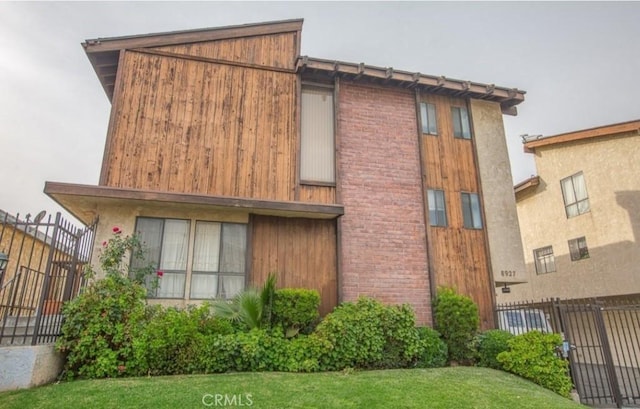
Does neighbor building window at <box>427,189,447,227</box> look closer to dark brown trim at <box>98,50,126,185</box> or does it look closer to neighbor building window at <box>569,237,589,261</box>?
dark brown trim at <box>98,50,126,185</box>

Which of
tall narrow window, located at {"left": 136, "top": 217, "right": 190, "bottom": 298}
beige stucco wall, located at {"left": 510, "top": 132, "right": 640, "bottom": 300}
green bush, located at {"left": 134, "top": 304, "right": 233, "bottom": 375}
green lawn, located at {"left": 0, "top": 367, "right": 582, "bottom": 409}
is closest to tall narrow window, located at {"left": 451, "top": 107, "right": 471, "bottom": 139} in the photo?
green lawn, located at {"left": 0, "top": 367, "right": 582, "bottom": 409}

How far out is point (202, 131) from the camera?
10.0m

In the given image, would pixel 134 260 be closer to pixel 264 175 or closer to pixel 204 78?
pixel 264 175

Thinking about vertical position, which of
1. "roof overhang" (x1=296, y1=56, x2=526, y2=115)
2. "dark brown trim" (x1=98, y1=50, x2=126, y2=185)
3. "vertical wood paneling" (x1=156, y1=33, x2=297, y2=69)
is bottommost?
"dark brown trim" (x1=98, y1=50, x2=126, y2=185)

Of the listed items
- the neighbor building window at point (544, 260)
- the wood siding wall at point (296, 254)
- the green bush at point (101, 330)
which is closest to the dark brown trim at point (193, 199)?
the wood siding wall at point (296, 254)

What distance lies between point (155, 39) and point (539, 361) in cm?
1260

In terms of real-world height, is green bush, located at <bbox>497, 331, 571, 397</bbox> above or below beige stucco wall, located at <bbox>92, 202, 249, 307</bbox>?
below

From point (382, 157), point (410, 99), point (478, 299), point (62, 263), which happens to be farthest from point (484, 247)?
point (62, 263)

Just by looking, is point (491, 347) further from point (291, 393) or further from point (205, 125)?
point (205, 125)

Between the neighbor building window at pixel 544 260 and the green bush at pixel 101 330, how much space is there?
18523 mm

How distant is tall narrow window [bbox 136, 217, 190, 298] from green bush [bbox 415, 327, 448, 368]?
580 centimetres

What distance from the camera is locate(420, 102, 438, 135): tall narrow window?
1188cm

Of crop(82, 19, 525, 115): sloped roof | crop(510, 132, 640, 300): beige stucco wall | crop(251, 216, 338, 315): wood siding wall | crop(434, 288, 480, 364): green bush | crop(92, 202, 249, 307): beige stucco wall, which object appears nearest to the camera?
crop(92, 202, 249, 307): beige stucco wall

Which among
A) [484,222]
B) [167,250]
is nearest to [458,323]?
[484,222]
